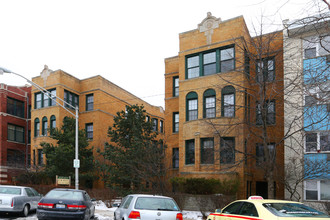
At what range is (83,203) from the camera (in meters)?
12.8

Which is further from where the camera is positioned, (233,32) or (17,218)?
(233,32)

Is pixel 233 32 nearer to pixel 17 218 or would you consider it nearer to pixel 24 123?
pixel 17 218

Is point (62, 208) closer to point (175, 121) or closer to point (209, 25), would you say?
point (209, 25)

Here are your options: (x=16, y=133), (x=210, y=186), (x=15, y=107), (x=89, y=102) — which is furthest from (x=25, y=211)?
(x=15, y=107)

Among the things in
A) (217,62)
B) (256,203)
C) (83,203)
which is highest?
(217,62)

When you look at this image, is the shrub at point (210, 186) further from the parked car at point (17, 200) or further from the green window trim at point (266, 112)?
the parked car at point (17, 200)

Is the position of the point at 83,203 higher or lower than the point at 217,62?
lower

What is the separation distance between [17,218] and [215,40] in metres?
16.4

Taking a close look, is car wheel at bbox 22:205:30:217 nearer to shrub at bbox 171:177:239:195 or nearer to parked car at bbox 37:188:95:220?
parked car at bbox 37:188:95:220

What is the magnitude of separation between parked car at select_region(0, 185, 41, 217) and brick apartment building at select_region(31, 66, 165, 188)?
1705cm

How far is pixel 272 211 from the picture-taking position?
7375 mm

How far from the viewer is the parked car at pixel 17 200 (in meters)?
14.2

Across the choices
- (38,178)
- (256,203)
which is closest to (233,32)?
(256,203)

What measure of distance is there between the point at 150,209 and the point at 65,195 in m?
4.68
